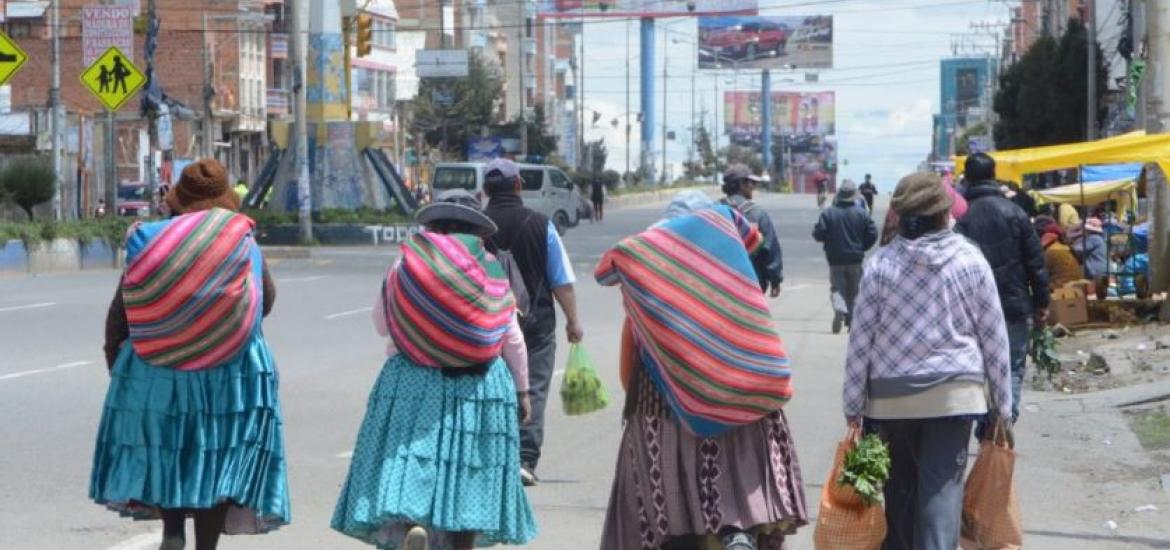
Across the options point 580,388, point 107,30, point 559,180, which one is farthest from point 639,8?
point 580,388

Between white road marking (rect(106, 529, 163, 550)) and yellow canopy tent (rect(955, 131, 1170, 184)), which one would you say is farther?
yellow canopy tent (rect(955, 131, 1170, 184))

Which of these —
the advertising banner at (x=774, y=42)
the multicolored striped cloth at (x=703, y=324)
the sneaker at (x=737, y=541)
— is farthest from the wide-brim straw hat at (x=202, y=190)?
the advertising banner at (x=774, y=42)

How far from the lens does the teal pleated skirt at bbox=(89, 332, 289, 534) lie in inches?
290

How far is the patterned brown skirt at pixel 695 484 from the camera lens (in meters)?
6.92

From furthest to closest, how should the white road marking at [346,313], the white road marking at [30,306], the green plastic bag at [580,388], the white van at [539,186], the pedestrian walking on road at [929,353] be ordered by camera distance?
the white van at [539,186], the white road marking at [30,306], the white road marking at [346,313], the green plastic bag at [580,388], the pedestrian walking on road at [929,353]

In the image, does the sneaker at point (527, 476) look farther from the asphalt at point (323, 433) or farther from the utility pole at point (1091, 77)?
the utility pole at point (1091, 77)

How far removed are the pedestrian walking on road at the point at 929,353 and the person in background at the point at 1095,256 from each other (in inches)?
676

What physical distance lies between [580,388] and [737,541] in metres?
2.77

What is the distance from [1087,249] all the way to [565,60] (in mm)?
147347

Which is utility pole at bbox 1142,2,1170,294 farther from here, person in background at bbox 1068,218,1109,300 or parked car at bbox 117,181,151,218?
parked car at bbox 117,181,151,218

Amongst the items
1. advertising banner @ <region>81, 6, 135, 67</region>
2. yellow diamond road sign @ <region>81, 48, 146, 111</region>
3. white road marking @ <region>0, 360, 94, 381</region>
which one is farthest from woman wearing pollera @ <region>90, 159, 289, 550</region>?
advertising banner @ <region>81, 6, 135, 67</region>

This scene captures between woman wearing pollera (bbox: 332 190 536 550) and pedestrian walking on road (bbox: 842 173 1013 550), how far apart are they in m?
1.32

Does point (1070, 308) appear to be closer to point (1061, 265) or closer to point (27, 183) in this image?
point (1061, 265)

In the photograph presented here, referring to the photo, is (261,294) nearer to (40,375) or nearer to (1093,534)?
(1093,534)
